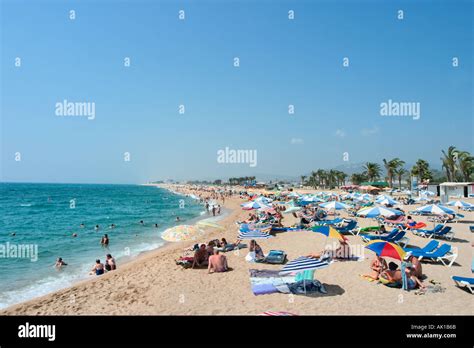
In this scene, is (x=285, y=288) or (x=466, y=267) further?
(x=466, y=267)

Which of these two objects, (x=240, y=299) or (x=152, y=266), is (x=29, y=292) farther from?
(x=240, y=299)

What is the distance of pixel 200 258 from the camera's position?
446 inches

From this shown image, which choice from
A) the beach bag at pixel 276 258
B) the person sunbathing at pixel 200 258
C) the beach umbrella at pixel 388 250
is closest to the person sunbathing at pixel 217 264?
the person sunbathing at pixel 200 258

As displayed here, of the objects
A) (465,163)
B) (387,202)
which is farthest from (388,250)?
(465,163)

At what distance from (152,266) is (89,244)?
9271 mm

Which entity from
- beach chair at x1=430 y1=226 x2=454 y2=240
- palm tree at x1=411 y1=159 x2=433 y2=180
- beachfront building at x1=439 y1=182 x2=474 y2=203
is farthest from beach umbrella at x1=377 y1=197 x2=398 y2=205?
palm tree at x1=411 y1=159 x2=433 y2=180

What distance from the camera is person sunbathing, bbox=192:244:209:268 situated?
11250 mm

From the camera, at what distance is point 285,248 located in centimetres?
1388

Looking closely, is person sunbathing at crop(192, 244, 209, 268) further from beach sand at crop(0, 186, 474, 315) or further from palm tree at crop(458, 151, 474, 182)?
palm tree at crop(458, 151, 474, 182)

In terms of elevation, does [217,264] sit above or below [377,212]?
below

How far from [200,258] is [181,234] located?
9.00 feet

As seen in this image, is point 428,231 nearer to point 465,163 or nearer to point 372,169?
point 465,163

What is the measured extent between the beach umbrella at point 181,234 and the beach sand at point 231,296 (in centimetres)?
160
